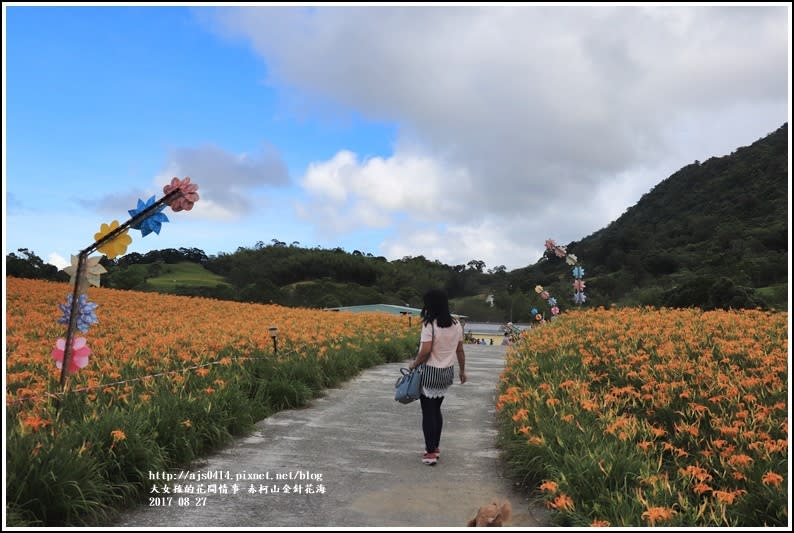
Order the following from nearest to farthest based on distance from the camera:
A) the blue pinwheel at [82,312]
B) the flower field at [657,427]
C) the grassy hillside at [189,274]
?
the flower field at [657,427] < the blue pinwheel at [82,312] < the grassy hillside at [189,274]

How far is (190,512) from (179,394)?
1788 millimetres

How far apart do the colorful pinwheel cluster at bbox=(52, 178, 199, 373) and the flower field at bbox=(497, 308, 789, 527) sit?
3.37 m

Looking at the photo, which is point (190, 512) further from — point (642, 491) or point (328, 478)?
point (642, 491)

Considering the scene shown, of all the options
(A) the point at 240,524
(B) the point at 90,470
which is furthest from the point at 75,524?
(A) the point at 240,524

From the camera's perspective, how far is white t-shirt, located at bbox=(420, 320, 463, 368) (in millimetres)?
5359

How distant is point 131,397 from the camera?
5277 millimetres

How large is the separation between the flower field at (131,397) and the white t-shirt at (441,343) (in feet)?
7.08

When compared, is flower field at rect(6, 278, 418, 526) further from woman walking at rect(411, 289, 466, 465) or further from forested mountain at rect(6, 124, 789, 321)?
forested mountain at rect(6, 124, 789, 321)

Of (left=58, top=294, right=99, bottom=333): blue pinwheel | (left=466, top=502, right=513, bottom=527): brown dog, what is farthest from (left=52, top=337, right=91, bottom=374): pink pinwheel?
(left=466, top=502, right=513, bottom=527): brown dog

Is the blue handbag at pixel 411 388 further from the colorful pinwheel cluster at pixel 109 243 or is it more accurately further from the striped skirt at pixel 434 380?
the colorful pinwheel cluster at pixel 109 243

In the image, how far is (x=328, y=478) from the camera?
469cm

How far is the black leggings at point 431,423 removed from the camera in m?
5.27

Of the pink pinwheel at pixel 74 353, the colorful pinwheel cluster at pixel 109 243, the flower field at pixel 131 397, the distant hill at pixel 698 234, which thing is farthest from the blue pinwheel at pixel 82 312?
the distant hill at pixel 698 234

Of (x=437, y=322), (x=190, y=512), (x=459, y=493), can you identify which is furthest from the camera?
(x=437, y=322)
